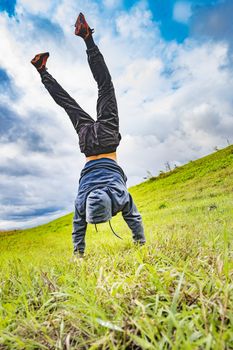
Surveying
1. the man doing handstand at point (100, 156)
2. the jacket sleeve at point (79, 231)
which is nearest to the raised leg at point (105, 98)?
the man doing handstand at point (100, 156)

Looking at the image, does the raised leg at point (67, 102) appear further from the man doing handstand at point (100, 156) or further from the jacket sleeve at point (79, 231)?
the jacket sleeve at point (79, 231)

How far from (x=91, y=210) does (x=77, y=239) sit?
1059 millimetres

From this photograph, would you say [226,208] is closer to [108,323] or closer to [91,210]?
[91,210]

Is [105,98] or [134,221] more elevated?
[105,98]

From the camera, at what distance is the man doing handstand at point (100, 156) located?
4.61m

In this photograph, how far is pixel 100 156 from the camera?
510 centimetres

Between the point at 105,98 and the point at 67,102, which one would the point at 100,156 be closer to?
the point at 105,98

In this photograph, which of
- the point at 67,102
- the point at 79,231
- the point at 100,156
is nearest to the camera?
the point at 79,231

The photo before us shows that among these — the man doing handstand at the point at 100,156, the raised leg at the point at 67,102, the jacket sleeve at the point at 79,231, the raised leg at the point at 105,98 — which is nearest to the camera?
the man doing handstand at the point at 100,156

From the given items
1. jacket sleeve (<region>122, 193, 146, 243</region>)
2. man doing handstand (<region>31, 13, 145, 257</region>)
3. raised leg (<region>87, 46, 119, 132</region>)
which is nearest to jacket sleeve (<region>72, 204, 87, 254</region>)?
man doing handstand (<region>31, 13, 145, 257</region>)

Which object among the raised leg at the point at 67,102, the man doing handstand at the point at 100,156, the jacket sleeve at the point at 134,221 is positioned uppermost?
the raised leg at the point at 67,102

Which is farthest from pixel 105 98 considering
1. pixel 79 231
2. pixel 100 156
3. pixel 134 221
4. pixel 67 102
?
pixel 79 231

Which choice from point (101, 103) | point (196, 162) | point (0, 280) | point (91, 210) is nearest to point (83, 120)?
point (101, 103)

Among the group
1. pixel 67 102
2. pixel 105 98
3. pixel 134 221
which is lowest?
pixel 134 221
